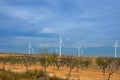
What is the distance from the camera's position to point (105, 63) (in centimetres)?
7488

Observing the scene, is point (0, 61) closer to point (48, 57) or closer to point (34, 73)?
point (48, 57)

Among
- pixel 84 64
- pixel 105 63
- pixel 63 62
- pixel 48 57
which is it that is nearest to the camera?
pixel 48 57

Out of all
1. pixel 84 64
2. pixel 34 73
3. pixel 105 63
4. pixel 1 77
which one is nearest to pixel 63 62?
pixel 84 64

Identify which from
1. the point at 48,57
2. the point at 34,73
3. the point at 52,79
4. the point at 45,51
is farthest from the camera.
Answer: the point at 48,57

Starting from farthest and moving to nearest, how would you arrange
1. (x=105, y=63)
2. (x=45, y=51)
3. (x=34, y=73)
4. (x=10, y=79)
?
(x=105, y=63) → (x=45, y=51) → (x=34, y=73) → (x=10, y=79)

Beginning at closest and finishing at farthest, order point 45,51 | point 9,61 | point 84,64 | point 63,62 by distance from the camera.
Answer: point 45,51 → point 84,64 → point 63,62 → point 9,61

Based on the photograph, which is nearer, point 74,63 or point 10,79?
point 10,79

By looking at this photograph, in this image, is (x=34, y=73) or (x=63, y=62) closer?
(x=34, y=73)

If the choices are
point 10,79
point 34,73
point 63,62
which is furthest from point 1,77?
point 63,62

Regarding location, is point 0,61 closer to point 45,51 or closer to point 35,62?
point 35,62

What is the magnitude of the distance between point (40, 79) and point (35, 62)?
72.1 metres

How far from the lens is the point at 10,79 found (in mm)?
29844

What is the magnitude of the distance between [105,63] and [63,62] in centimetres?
2457

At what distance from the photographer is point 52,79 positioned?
3256cm
